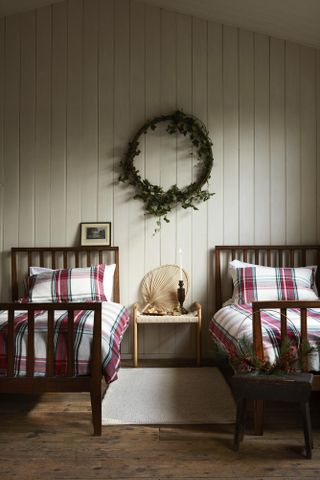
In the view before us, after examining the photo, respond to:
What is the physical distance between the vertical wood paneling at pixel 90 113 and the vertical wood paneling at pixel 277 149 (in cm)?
161

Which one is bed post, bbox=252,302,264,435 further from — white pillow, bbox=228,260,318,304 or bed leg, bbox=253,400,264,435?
white pillow, bbox=228,260,318,304

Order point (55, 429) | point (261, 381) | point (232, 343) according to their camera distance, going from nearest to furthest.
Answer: point (261, 381)
point (55, 429)
point (232, 343)

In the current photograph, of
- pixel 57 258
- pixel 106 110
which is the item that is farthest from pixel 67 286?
pixel 106 110

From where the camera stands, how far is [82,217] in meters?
4.36

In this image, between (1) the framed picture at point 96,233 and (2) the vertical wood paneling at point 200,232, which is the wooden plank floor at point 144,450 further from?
(1) the framed picture at point 96,233

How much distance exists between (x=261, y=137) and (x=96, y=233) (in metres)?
1.74

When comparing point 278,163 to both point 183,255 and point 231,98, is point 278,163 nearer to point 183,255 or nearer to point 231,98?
point 231,98

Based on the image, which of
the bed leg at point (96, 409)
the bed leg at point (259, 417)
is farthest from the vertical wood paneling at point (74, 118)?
→ the bed leg at point (259, 417)

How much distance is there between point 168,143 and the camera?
4.36 meters

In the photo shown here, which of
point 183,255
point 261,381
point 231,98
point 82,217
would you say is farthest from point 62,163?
point 261,381

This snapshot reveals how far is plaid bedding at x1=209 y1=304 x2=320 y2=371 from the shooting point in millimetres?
2512

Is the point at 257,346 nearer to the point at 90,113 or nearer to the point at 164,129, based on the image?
the point at 164,129

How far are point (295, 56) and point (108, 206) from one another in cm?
219

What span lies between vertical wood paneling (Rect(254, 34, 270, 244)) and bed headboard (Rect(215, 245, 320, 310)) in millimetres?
175
